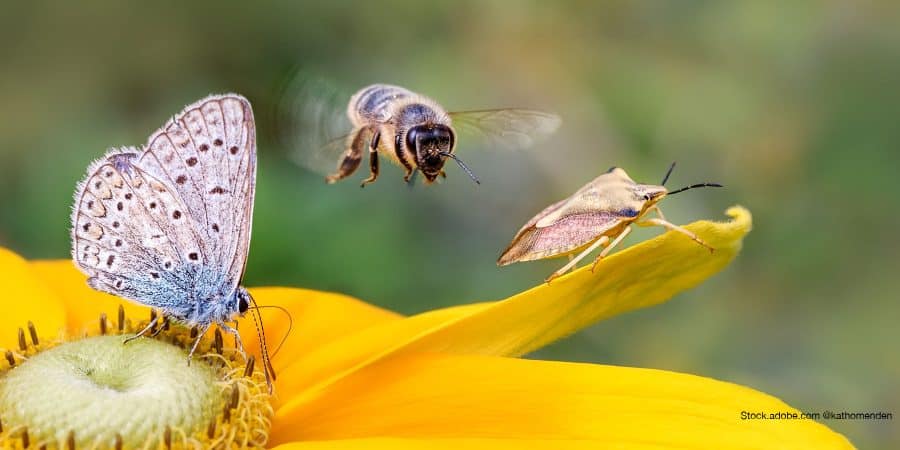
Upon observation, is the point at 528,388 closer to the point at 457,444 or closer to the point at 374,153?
the point at 457,444

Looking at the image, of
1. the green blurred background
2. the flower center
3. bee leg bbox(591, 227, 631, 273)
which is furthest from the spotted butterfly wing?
the green blurred background

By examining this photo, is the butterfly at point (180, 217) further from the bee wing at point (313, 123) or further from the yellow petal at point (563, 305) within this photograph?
the bee wing at point (313, 123)

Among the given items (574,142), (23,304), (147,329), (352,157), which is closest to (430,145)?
(352,157)

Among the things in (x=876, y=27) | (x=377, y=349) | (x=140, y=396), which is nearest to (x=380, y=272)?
(x=377, y=349)

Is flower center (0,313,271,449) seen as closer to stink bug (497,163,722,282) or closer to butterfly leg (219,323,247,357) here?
butterfly leg (219,323,247,357)

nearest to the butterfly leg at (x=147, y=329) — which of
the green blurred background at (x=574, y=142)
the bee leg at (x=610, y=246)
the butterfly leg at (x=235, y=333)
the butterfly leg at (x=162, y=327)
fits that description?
the butterfly leg at (x=162, y=327)
